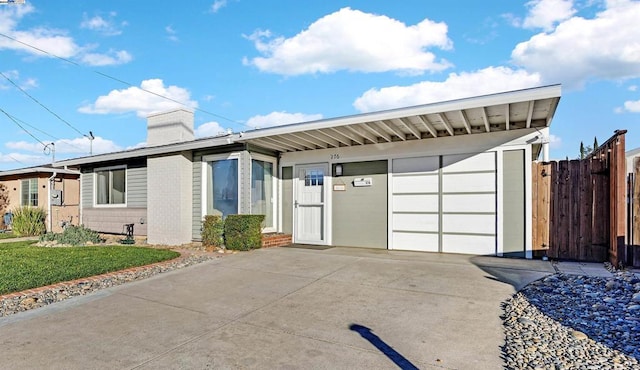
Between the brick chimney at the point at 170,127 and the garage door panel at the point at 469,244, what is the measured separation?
26.5 ft

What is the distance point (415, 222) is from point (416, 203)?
42cm

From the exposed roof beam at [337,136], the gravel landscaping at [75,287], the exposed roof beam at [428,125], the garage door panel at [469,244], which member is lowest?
the gravel landscaping at [75,287]

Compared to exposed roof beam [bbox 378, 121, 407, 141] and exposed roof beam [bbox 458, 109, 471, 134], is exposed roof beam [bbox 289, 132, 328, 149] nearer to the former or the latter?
exposed roof beam [bbox 378, 121, 407, 141]

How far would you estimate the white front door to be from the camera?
342 inches

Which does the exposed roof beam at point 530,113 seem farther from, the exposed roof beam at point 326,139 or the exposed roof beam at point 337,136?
the exposed roof beam at point 326,139

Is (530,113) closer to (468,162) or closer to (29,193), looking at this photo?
(468,162)

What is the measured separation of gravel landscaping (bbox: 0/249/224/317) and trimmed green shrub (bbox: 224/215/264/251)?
102 cm

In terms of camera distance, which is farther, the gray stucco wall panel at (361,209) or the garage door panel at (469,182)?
the gray stucco wall panel at (361,209)

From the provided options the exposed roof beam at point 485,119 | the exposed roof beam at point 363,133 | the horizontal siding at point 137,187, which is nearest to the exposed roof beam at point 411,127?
the exposed roof beam at point 363,133

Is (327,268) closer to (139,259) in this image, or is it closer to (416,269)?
(416,269)

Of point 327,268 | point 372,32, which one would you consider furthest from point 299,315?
point 372,32

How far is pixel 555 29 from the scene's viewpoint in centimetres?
849

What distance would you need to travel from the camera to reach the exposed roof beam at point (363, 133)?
267 inches

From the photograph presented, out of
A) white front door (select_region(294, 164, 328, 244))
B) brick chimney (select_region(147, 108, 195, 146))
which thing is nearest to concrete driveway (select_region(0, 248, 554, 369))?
white front door (select_region(294, 164, 328, 244))
